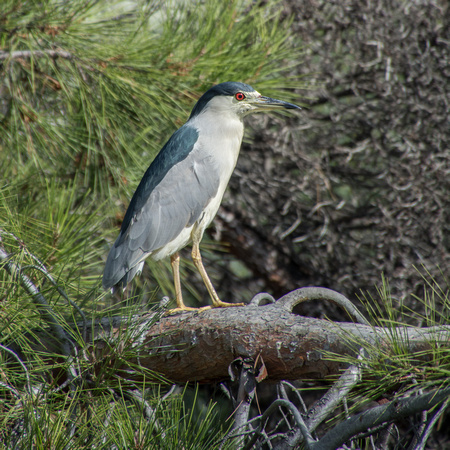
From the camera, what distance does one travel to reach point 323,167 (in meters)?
2.41

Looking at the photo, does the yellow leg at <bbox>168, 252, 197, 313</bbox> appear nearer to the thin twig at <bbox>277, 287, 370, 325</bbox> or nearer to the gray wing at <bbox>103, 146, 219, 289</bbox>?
the gray wing at <bbox>103, 146, 219, 289</bbox>

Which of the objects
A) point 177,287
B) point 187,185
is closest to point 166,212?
point 187,185

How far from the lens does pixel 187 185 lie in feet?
5.71

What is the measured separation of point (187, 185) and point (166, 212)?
12 centimetres

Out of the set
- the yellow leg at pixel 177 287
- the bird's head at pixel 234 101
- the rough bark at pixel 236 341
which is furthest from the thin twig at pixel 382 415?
the bird's head at pixel 234 101

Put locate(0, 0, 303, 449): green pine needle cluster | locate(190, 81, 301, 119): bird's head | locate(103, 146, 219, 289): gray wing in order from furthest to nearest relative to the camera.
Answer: locate(190, 81, 301, 119): bird's head, locate(103, 146, 219, 289): gray wing, locate(0, 0, 303, 449): green pine needle cluster

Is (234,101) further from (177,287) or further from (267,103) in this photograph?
(177,287)

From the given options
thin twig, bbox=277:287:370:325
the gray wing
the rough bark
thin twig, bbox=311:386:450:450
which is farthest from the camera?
the gray wing

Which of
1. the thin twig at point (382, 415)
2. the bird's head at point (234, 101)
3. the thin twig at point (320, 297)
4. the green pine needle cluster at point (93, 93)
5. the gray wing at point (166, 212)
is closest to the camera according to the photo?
the thin twig at point (382, 415)

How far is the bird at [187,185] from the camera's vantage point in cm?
166

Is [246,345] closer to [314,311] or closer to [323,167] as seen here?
[314,311]

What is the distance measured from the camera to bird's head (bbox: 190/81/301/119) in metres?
1.73

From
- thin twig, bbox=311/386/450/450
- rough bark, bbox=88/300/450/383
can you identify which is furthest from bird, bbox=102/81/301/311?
thin twig, bbox=311/386/450/450

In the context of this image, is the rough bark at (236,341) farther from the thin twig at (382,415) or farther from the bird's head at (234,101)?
the bird's head at (234,101)
